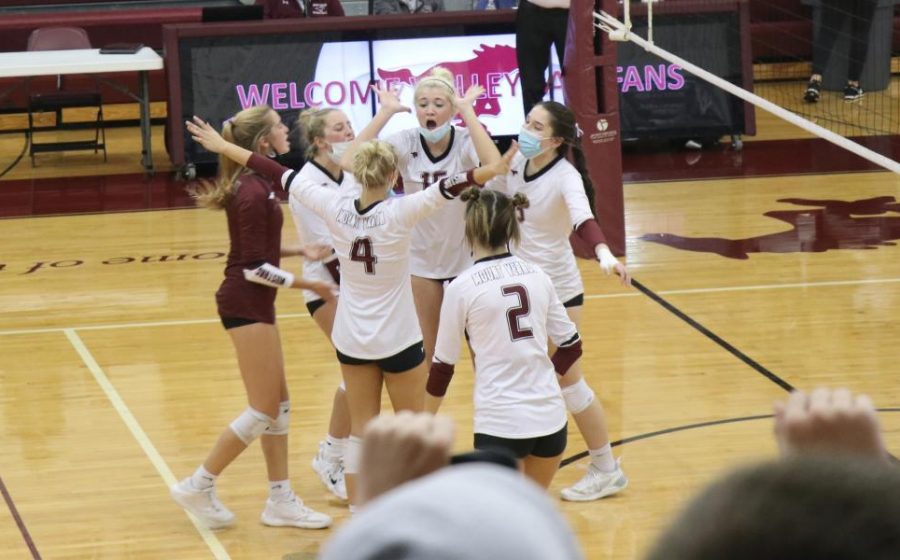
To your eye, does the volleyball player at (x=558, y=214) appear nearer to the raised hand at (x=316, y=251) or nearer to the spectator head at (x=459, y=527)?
the raised hand at (x=316, y=251)

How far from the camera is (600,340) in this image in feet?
28.0

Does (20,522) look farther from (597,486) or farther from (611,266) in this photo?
(611,266)

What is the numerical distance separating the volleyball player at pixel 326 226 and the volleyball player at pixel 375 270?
1.10 ft

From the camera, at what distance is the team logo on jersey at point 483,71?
1382cm

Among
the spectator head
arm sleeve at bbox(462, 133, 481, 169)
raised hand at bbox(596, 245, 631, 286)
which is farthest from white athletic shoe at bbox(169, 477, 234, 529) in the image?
the spectator head

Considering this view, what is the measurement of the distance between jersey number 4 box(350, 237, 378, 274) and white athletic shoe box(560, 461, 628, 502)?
144cm

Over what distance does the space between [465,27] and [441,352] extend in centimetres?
933

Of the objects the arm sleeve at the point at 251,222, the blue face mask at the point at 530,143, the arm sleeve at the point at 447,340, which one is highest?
the blue face mask at the point at 530,143

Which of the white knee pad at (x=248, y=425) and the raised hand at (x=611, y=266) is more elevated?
the raised hand at (x=611, y=266)

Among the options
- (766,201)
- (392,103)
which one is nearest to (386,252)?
(392,103)

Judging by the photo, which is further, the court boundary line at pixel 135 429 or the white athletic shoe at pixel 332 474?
the white athletic shoe at pixel 332 474

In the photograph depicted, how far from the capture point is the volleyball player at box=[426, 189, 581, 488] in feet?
16.1

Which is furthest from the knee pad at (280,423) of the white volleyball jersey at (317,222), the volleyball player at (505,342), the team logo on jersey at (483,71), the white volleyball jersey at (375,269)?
the team logo on jersey at (483,71)

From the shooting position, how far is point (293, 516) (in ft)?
19.1
